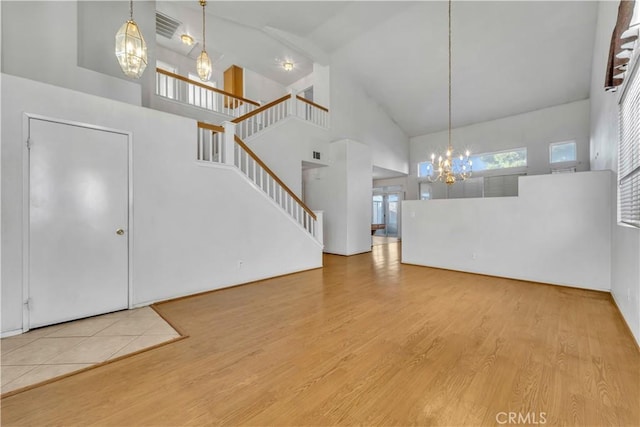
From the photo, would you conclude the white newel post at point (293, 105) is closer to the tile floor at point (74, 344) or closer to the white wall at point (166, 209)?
the white wall at point (166, 209)

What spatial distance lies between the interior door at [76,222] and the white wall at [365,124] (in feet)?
19.2

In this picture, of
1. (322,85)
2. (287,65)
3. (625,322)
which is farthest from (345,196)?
(625,322)

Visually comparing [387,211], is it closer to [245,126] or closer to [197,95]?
[245,126]

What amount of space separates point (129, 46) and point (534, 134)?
10053 mm

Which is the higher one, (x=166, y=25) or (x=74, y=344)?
(x=166, y=25)

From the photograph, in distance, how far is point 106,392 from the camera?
1724mm

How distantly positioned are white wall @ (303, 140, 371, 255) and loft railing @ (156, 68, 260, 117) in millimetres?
2809

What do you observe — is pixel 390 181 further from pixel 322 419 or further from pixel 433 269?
pixel 322 419

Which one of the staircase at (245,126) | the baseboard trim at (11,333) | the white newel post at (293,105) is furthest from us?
the white newel post at (293,105)

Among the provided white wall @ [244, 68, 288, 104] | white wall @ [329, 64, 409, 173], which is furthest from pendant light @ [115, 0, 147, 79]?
white wall @ [244, 68, 288, 104]

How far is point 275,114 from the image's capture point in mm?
6723

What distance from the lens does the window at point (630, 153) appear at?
2.10 meters

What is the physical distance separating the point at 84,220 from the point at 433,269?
216 inches

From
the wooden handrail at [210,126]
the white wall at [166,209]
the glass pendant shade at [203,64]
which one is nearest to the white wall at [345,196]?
Answer: the white wall at [166,209]
